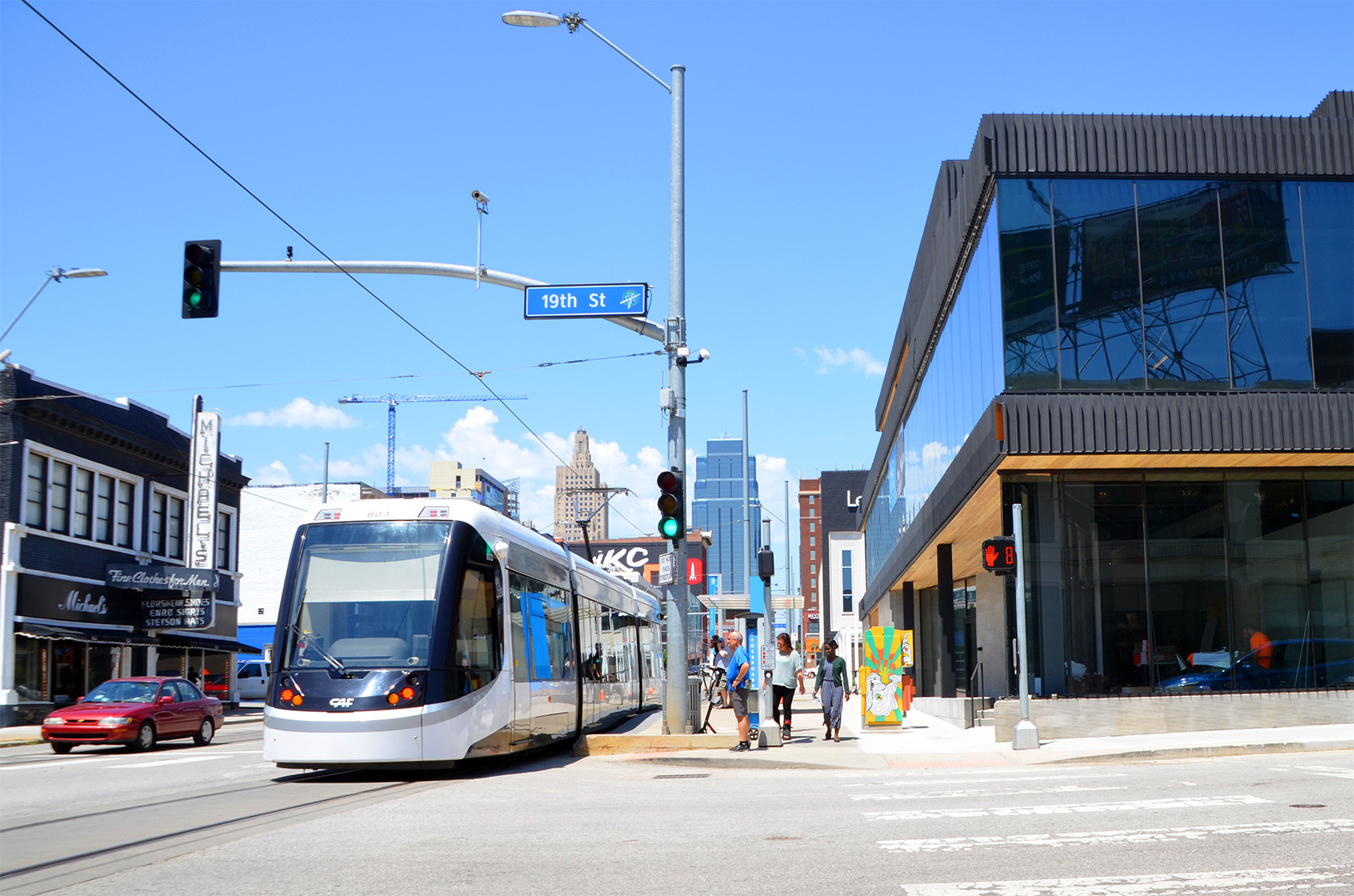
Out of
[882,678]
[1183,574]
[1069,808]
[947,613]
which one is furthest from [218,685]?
[1069,808]

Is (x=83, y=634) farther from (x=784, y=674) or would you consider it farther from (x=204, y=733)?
(x=784, y=674)

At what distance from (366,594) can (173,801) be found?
9.76 ft

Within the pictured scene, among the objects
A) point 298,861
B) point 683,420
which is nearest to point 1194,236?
point 683,420

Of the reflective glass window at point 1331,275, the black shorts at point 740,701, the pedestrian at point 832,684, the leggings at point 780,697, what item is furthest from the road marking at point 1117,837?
the reflective glass window at point 1331,275

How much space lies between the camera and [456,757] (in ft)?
45.8

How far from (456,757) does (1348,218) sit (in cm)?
1743

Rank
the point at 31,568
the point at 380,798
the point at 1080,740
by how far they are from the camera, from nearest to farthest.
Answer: the point at 380,798, the point at 1080,740, the point at 31,568

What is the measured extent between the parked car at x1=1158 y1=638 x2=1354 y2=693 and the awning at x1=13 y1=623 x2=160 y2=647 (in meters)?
28.5

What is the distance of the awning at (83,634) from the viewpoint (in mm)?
33094

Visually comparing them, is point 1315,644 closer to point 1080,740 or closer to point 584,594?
point 1080,740

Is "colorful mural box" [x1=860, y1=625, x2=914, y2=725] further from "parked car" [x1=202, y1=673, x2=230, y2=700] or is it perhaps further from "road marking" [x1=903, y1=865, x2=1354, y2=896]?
"parked car" [x1=202, y1=673, x2=230, y2=700]

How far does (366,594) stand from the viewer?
46.5 feet

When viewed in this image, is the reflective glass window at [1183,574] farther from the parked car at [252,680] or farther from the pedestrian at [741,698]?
the parked car at [252,680]

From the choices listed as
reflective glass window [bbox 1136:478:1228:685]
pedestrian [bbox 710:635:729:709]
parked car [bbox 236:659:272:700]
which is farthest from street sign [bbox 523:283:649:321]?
parked car [bbox 236:659:272:700]
